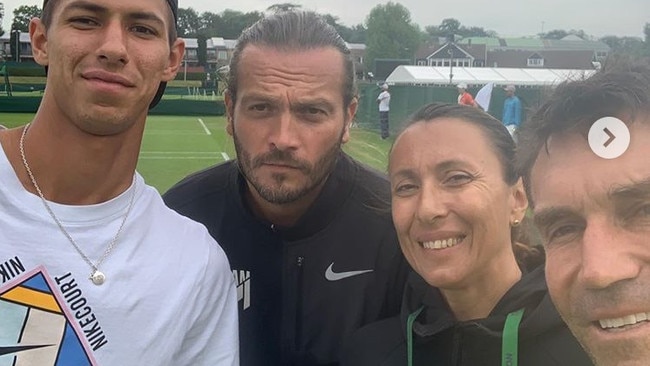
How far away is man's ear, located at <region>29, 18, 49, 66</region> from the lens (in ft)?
7.00

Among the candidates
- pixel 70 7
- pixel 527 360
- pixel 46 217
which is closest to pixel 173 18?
pixel 70 7

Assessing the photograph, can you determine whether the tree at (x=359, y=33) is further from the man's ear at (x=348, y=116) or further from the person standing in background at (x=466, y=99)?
the man's ear at (x=348, y=116)

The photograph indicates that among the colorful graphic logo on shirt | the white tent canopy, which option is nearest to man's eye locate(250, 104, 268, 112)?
the colorful graphic logo on shirt

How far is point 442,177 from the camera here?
2371 mm

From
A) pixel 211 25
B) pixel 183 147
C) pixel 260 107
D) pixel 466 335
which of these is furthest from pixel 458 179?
pixel 211 25

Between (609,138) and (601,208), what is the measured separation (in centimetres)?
16

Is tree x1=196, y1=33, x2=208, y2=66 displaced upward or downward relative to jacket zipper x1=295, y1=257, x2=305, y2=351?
upward

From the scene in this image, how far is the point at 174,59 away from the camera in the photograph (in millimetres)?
2322

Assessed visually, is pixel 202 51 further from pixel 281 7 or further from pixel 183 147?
pixel 281 7

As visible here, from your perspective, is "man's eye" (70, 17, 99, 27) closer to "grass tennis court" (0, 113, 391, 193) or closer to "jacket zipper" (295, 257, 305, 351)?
"jacket zipper" (295, 257, 305, 351)

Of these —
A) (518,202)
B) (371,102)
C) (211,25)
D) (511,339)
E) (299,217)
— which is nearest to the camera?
(511,339)

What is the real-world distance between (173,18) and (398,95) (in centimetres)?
2808

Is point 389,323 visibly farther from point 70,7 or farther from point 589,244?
point 70,7

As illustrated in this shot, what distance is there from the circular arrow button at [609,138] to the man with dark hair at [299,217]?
132cm
